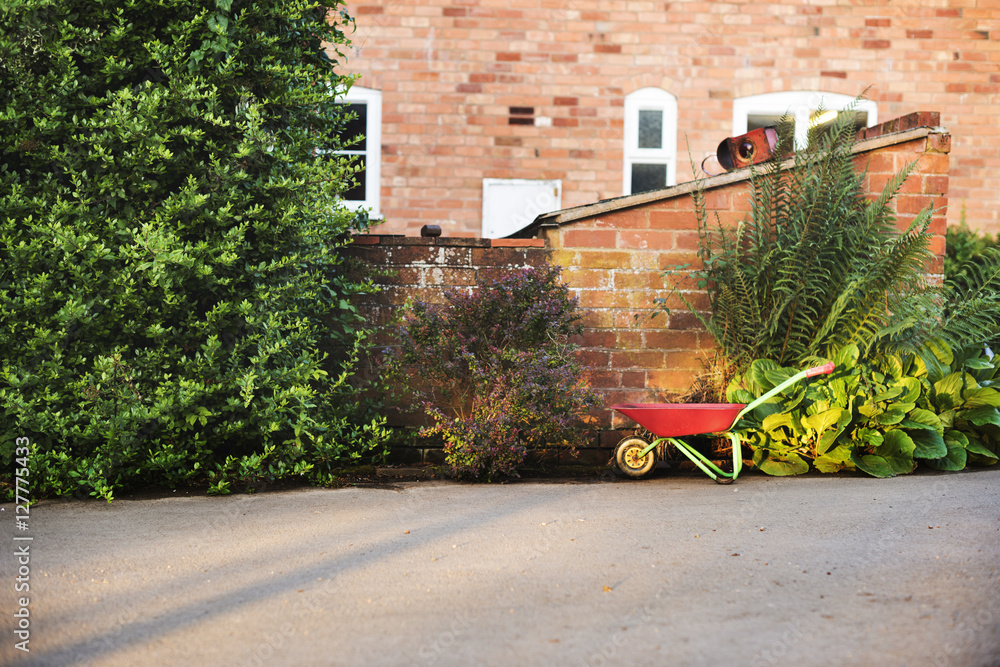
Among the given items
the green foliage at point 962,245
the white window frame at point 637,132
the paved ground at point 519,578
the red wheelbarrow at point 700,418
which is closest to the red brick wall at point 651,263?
the red wheelbarrow at point 700,418

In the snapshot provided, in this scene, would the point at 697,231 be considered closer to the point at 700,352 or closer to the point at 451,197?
the point at 700,352

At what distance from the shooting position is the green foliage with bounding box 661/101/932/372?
4578 mm

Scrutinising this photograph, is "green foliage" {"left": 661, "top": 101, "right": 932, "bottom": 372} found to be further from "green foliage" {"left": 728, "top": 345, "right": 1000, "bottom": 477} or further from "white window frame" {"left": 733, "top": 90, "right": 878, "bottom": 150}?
"white window frame" {"left": 733, "top": 90, "right": 878, "bottom": 150}

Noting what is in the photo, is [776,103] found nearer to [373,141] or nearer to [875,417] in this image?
[373,141]

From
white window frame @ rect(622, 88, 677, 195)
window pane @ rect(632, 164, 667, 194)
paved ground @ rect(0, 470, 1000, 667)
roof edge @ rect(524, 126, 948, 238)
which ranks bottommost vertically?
paved ground @ rect(0, 470, 1000, 667)

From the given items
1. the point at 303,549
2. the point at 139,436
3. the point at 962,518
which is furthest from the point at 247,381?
the point at 962,518

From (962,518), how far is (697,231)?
2.40m

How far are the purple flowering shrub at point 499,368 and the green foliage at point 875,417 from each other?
1175 mm

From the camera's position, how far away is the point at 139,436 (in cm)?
404

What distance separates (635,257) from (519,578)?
2905mm

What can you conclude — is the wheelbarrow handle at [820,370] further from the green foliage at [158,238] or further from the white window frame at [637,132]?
the white window frame at [637,132]

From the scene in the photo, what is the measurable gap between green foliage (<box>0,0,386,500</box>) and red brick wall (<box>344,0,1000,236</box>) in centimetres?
421

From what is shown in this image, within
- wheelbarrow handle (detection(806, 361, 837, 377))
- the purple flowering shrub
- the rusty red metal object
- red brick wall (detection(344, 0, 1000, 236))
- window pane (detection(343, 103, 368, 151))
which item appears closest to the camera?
wheelbarrow handle (detection(806, 361, 837, 377))

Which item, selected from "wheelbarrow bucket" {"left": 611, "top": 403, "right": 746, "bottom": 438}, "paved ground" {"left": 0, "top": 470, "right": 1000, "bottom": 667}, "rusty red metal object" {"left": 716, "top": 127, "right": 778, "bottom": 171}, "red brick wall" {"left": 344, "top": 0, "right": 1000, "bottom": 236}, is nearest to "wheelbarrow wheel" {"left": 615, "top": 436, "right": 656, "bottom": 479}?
"wheelbarrow bucket" {"left": 611, "top": 403, "right": 746, "bottom": 438}
